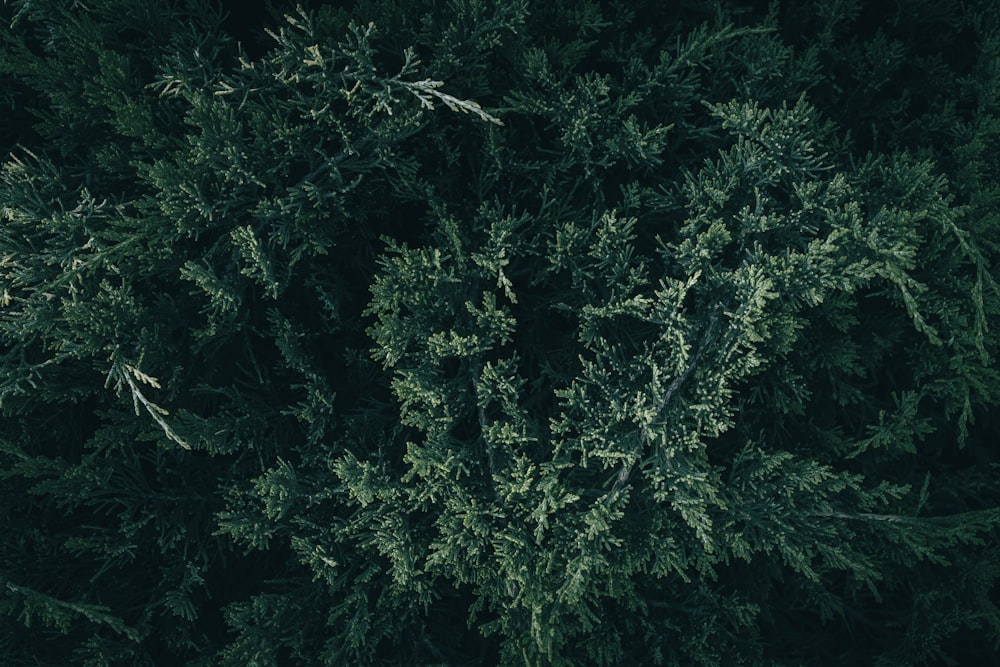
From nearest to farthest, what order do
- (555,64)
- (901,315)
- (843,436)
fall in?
(555,64) < (901,315) < (843,436)

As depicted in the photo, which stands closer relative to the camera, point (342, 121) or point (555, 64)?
point (342, 121)

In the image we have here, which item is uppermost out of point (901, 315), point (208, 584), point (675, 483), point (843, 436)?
point (901, 315)

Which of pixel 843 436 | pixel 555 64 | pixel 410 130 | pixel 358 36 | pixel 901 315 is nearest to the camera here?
pixel 358 36

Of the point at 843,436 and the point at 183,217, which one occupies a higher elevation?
the point at 183,217

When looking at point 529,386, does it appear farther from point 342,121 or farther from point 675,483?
point 342,121

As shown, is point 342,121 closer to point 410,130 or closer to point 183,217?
point 410,130

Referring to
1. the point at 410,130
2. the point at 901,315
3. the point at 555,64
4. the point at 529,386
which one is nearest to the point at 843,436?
the point at 901,315
